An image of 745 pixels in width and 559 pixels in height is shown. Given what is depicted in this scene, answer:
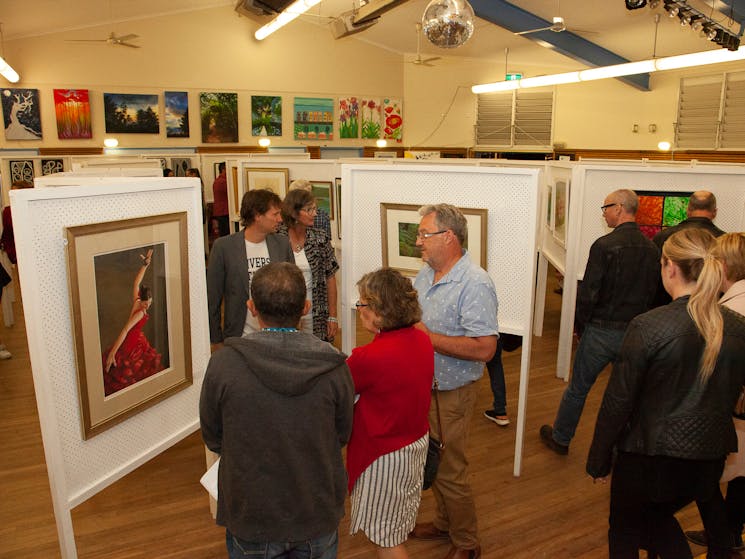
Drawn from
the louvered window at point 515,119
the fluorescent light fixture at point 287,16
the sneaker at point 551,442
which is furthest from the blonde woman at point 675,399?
the louvered window at point 515,119

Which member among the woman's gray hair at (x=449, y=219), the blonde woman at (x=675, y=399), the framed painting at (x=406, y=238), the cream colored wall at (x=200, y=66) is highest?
the cream colored wall at (x=200, y=66)

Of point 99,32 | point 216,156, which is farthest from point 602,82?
point 99,32

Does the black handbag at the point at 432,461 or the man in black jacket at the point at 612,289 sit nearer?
the black handbag at the point at 432,461

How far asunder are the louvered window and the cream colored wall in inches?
99.5

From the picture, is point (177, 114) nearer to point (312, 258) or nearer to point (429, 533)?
point (312, 258)

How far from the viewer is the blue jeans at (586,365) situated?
12.0 feet

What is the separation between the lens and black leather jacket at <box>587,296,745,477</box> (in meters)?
1.97

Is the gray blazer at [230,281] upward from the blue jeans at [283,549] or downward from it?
upward

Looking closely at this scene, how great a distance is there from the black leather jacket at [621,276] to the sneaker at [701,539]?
1.19 metres

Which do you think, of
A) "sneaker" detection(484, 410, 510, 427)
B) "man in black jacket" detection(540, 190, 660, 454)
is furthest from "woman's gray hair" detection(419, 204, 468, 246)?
"sneaker" detection(484, 410, 510, 427)

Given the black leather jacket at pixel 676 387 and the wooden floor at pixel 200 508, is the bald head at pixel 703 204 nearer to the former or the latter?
the wooden floor at pixel 200 508

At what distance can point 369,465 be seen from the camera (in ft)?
6.84

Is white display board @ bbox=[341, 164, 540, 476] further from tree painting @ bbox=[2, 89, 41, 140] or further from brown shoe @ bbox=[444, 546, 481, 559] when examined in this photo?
tree painting @ bbox=[2, 89, 41, 140]

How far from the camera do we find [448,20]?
436 cm
